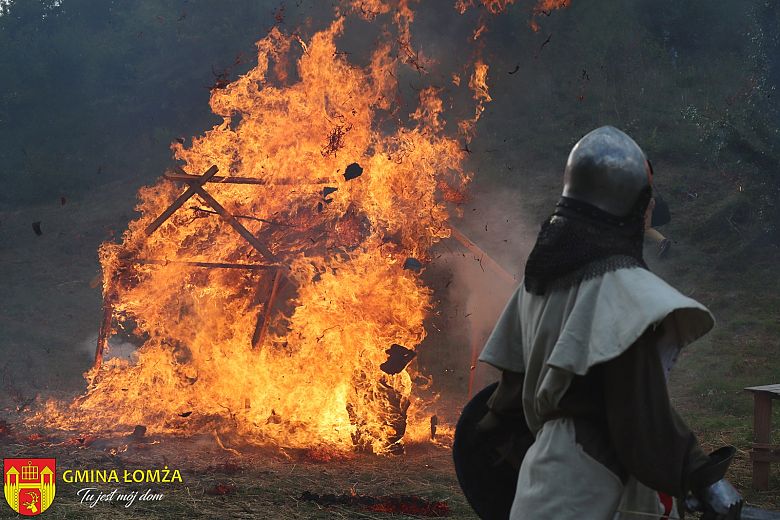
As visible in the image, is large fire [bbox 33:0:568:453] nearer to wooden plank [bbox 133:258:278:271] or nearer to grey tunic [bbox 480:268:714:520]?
wooden plank [bbox 133:258:278:271]

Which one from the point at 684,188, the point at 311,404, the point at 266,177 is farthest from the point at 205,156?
the point at 684,188

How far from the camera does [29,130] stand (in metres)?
26.5

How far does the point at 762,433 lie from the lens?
7.31 metres

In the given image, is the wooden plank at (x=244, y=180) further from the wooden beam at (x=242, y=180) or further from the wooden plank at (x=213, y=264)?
the wooden plank at (x=213, y=264)

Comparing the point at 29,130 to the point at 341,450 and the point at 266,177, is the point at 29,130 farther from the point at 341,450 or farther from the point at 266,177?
the point at 341,450

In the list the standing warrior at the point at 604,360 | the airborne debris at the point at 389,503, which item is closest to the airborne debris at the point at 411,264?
the airborne debris at the point at 389,503

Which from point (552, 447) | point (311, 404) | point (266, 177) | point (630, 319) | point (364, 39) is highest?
point (364, 39)

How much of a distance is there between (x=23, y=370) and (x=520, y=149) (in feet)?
46.6

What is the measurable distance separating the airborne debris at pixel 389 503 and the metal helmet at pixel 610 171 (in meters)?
4.45

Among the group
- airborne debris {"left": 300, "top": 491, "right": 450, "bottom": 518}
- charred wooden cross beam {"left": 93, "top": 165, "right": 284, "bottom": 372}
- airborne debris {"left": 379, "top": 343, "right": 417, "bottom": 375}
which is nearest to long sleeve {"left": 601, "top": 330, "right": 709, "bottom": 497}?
airborne debris {"left": 300, "top": 491, "right": 450, "bottom": 518}

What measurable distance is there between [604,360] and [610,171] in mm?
644

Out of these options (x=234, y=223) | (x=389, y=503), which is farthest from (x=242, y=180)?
(x=389, y=503)

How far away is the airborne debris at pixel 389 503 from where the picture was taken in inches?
257

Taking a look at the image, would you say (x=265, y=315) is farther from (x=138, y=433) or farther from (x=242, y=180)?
(x=138, y=433)
